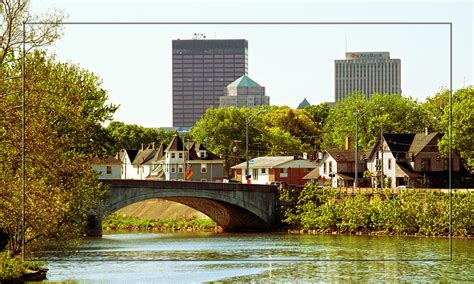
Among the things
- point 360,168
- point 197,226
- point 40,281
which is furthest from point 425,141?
point 40,281

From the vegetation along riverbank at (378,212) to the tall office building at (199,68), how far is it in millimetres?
10310

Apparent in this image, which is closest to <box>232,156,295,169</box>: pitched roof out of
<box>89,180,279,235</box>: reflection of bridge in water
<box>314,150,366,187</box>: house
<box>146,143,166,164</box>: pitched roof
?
<box>314,150,366,187</box>: house

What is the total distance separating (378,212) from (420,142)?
21792mm

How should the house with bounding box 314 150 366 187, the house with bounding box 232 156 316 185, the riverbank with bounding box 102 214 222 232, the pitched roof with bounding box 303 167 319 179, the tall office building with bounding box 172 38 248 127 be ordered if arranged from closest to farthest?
the tall office building with bounding box 172 38 248 127 → the riverbank with bounding box 102 214 222 232 → the house with bounding box 314 150 366 187 → the pitched roof with bounding box 303 167 319 179 → the house with bounding box 232 156 316 185

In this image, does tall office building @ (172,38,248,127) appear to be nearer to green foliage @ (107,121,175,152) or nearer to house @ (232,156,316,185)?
house @ (232,156,316,185)

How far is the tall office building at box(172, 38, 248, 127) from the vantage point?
4260cm

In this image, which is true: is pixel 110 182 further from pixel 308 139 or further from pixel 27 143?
pixel 308 139

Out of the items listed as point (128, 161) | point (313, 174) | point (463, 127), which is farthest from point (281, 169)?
point (463, 127)

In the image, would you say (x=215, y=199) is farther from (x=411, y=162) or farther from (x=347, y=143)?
(x=347, y=143)

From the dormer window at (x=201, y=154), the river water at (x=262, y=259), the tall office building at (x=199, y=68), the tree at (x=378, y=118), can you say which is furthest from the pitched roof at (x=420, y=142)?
the dormer window at (x=201, y=154)

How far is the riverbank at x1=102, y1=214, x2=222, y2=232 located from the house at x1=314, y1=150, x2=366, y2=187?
1608 cm

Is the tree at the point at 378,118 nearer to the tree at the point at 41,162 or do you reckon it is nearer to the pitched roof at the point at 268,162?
the pitched roof at the point at 268,162

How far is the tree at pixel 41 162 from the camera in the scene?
32312 mm

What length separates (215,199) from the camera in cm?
7662
